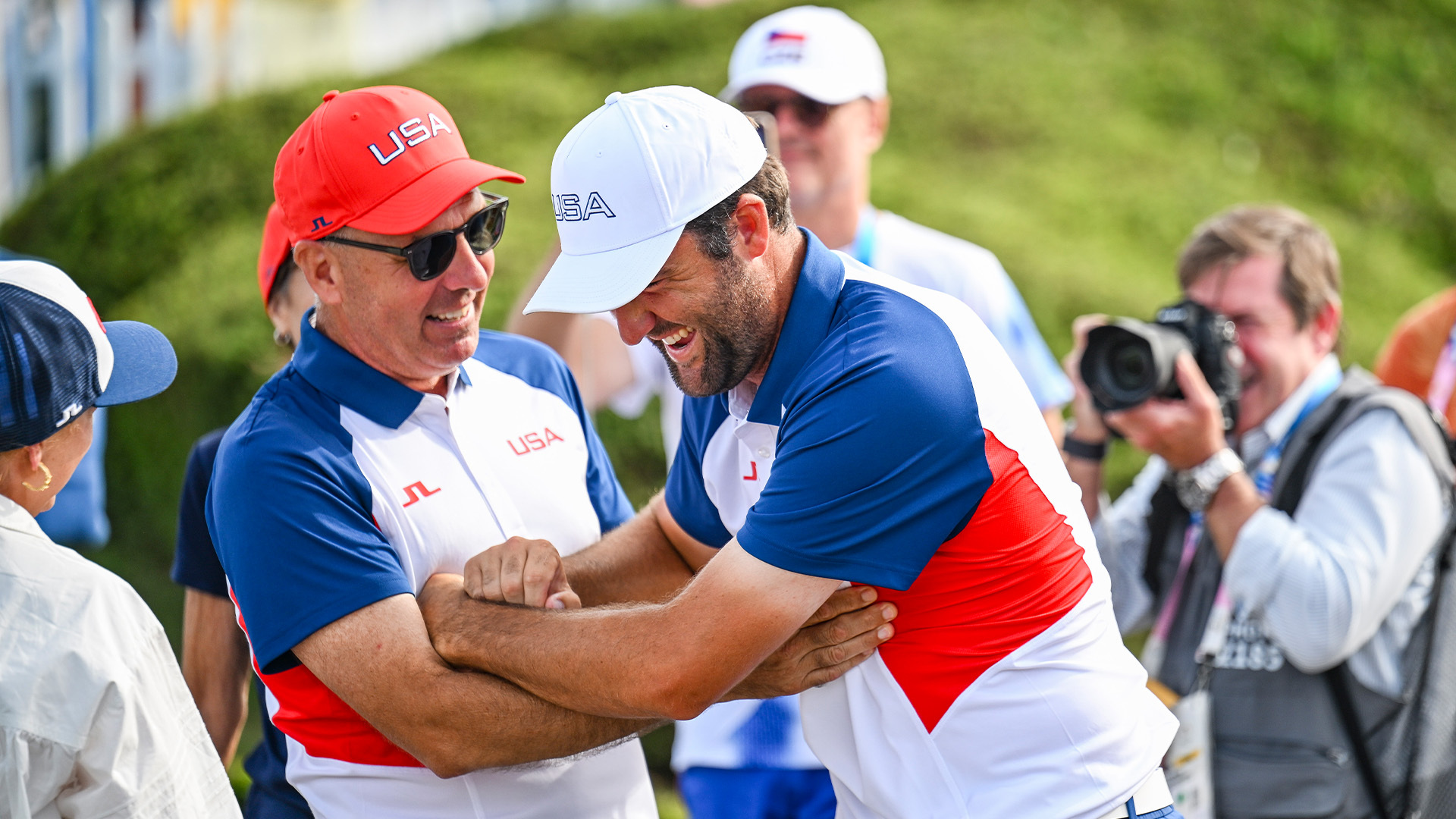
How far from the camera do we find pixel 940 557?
2170 mm

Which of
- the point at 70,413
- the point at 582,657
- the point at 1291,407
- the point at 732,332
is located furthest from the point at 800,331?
the point at 1291,407

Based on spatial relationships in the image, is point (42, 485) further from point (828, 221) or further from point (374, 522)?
point (828, 221)

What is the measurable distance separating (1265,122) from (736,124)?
7.71 metres

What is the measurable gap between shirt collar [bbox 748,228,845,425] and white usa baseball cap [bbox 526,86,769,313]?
20 centimetres

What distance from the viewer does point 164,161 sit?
7.95m

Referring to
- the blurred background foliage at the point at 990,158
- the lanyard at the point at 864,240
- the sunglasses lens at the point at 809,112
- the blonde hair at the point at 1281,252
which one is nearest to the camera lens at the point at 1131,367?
the blonde hair at the point at 1281,252

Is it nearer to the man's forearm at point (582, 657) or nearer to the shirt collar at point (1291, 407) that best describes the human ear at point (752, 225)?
the man's forearm at point (582, 657)

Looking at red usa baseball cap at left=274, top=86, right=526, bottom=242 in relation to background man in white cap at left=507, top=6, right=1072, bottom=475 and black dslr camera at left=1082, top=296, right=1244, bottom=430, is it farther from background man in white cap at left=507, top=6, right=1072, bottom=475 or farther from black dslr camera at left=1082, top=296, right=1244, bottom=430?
black dslr camera at left=1082, top=296, right=1244, bottom=430

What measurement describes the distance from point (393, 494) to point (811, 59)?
6.80 feet

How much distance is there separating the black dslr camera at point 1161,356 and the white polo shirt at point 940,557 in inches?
44.4

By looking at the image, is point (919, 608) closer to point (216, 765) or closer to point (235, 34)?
point (216, 765)

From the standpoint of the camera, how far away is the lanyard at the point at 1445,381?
429 centimetres

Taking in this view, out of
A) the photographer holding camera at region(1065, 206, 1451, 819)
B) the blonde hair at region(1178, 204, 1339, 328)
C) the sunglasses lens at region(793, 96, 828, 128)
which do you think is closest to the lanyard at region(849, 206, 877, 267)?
the sunglasses lens at region(793, 96, 828, 128)

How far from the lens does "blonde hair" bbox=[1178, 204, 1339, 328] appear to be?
3518 millimetres
